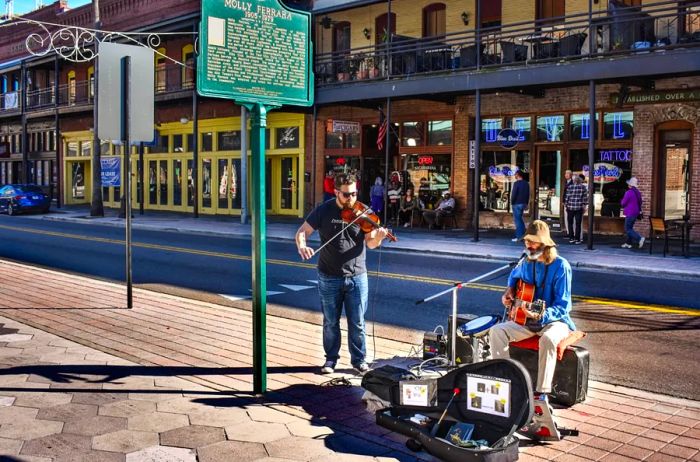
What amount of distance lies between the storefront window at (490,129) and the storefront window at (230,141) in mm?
12150

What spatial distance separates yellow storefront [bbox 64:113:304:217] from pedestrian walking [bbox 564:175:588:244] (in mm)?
12127

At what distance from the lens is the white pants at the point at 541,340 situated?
5.27 m

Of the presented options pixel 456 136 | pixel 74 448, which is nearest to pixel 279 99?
pixel 74 448

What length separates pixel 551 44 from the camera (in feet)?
64.1

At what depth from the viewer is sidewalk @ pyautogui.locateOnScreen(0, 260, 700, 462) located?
475 cm

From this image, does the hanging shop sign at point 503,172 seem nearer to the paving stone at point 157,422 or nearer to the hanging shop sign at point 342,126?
the hanging shop sign at point 342,126

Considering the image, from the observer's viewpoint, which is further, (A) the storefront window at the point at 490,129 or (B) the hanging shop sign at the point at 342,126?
(B) the hanging shop sign at the point at 342,126

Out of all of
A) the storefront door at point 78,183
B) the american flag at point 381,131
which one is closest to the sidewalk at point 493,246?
the american flag at point 381,131

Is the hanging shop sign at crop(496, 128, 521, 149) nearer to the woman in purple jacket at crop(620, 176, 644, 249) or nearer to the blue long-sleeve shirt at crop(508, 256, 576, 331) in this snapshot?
the woman in purple jacket at crop(620, 176, 644, 249)

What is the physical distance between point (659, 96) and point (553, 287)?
49.2ft

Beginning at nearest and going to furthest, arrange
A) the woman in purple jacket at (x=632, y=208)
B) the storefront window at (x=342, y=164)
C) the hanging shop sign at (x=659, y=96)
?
the woman in purple jacket at (x=632, y=208) → the hanging shop sign at (x=659, y=96) → the storefront window at (x=342, y=164)

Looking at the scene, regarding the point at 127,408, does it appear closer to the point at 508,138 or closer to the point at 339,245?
the point at 339,245

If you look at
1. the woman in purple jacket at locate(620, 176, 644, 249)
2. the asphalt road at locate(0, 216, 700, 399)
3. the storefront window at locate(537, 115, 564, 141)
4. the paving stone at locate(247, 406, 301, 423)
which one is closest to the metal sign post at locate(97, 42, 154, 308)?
the asphalt road at locate(0, 216, 700, 399)

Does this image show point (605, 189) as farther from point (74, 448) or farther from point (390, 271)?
point (74, 448)
